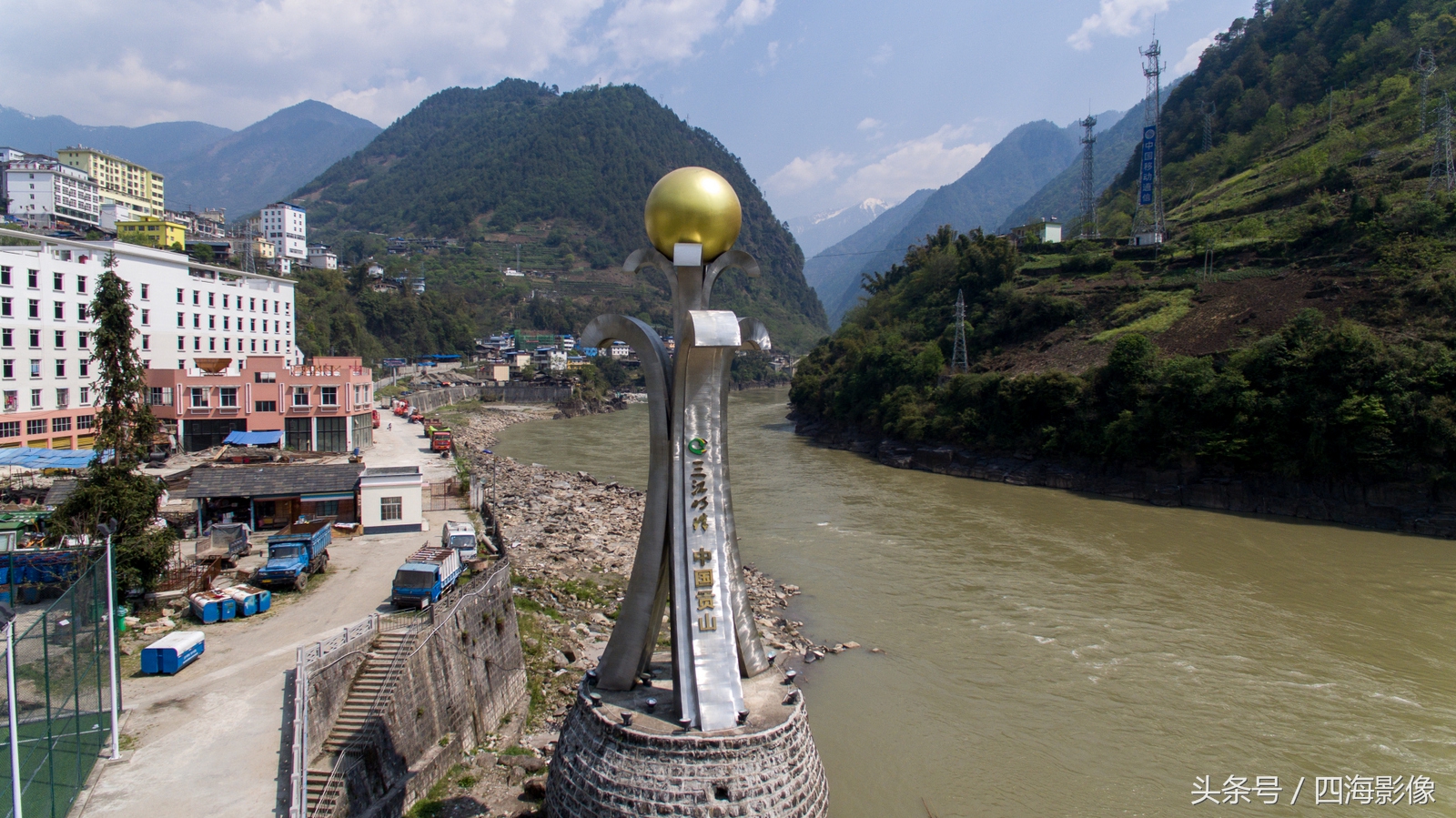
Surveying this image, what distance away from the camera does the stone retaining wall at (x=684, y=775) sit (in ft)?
23.9

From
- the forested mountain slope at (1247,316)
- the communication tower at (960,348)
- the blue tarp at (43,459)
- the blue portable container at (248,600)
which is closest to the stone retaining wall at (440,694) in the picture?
the blue portable container at (248,600)

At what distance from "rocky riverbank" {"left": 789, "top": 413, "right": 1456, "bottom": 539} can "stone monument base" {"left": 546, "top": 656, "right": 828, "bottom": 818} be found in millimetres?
26056

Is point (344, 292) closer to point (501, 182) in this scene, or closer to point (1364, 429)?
point (1364, 429)

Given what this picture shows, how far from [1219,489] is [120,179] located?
335 feet

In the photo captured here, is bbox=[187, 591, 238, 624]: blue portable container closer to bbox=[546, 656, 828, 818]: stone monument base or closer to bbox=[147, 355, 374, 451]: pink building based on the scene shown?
bbox=[546, 656, 828, 818]: stone monument base

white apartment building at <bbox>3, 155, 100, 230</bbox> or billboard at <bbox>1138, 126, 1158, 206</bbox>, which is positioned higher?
white apartment building at <bbox>3, 155, 100, 230</bbox>

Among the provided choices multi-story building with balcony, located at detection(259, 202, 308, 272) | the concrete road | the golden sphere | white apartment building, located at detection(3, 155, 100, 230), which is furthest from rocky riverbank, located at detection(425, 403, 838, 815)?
multi-story building with balcony, located at detection(259, 202, 308, 272)

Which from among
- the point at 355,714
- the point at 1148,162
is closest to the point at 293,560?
the point at 355,714

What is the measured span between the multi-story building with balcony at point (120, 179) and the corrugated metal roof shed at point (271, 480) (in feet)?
258

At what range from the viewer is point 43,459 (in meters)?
19.4

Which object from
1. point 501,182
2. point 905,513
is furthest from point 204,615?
point 501,182

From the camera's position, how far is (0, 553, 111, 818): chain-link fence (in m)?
6.71

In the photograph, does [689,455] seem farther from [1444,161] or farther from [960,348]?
[1444,161]

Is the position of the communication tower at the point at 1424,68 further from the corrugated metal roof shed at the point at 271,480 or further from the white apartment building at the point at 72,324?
the white apartment building at the point at 72,324
